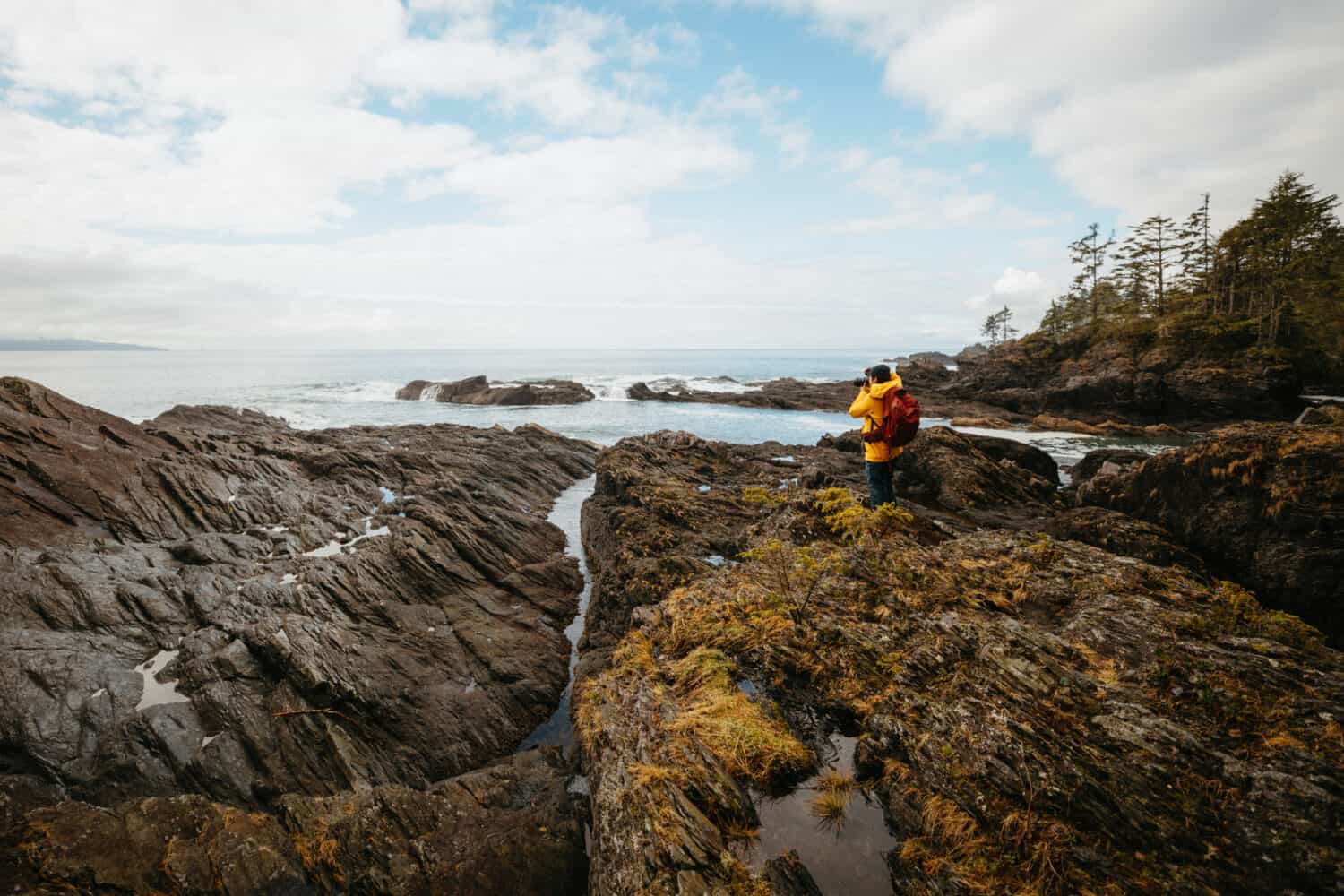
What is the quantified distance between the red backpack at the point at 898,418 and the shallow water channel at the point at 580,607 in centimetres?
829

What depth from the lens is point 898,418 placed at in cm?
1030

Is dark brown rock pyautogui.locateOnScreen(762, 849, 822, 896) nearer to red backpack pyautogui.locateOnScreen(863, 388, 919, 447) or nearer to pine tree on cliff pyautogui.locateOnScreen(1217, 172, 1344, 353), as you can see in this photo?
red backpack pyautogui.locateOnScreen(863, 388, 919, 447)

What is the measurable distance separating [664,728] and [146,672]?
9.89 meters

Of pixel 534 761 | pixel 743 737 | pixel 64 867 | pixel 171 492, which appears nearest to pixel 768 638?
pixel 743 737

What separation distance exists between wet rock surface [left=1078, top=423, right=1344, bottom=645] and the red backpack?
5148mm

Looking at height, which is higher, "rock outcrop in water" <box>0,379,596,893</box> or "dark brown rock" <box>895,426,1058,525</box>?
"dark brown rock" <box>895,426,1058,525</box>

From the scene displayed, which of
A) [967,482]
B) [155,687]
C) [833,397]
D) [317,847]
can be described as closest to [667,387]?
[833,397]

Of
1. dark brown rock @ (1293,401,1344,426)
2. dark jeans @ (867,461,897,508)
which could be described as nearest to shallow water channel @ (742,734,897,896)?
dark jeans @ (867,461,897,508)

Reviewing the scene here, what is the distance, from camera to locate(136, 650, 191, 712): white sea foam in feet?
28.1

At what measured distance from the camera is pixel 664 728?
609cm

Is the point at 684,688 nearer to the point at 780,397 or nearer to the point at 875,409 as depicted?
the point at 875,409

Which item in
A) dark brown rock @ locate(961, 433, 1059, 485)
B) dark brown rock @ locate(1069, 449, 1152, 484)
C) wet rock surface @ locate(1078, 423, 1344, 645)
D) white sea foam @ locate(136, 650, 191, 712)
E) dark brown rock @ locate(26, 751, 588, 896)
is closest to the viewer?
dark brown rock @ locate(26, 751, 588, 896)

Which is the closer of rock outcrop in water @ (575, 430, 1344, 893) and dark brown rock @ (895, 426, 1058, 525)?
rock outcrop in water @ (575, 430, 1344, 893)

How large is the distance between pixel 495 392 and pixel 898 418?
57.4m
